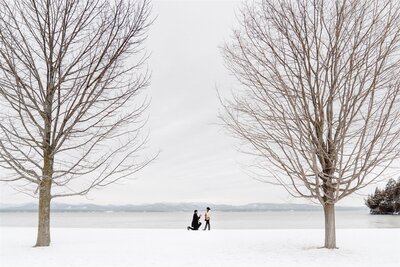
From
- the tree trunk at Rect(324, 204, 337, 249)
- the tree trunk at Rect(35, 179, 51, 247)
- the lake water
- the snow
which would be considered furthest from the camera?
the lake water

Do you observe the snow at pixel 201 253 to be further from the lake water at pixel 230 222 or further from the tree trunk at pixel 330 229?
the lake water at pixel 230 222

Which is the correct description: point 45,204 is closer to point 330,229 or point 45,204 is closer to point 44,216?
point 44,216

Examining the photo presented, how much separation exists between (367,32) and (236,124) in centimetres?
506

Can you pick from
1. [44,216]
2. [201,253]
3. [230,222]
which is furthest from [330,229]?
[230,222]

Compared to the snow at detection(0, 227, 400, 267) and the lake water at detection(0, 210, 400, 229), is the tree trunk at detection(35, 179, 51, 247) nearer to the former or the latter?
the snow at detection(0, 227, 400, 267)

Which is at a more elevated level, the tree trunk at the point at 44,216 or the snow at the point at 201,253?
the tree trunk at the point at 44,216

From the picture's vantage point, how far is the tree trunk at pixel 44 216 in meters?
14.3

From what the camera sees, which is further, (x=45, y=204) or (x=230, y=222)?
(x=230, y=222)

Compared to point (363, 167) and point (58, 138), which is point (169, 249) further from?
point (363, 167)

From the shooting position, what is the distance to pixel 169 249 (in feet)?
44.6

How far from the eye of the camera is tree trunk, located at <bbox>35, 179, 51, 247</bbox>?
14.3 meters

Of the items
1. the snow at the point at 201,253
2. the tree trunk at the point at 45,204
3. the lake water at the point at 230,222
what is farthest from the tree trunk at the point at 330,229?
the lake water at the point at 230,222

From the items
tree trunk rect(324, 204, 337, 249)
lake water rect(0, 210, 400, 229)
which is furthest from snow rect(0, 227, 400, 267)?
lake water rect(0, 210, 400, 229)

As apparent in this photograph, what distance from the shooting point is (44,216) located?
14.4 meters
